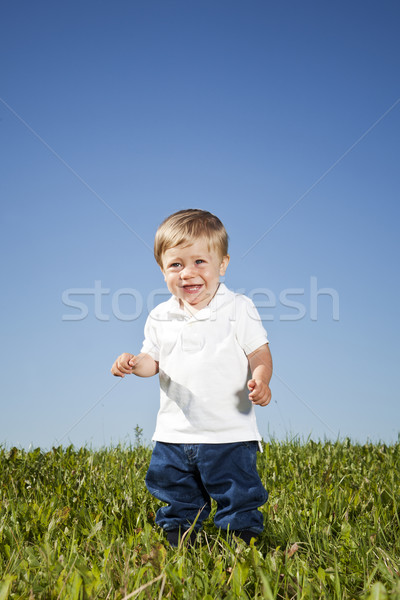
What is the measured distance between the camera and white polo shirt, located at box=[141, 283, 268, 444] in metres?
3.56

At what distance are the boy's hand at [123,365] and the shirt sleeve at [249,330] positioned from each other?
0.73 meters

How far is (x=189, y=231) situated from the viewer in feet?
12.1

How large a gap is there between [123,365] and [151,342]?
1.07 ft

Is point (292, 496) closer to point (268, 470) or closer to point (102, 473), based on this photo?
point (268, 470)

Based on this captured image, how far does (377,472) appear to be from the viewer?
5.71 meters

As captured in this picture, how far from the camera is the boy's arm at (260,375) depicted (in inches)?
132

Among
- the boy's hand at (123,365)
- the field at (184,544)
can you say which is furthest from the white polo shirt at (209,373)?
the field at (184,544)

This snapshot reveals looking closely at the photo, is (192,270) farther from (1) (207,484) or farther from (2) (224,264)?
(1) (207,484)

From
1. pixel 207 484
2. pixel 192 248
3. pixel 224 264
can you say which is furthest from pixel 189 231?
pixel 207 484

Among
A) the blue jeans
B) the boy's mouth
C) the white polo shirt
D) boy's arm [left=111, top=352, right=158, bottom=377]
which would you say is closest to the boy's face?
the boy's mouth

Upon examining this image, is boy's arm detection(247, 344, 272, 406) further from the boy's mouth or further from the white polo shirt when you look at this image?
the boy's mouth

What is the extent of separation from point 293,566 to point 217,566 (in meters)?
0.52

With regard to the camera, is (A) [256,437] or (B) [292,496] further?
(B) [292,496]

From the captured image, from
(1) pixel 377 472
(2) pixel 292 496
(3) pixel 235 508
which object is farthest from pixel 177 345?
(1) pixel 377 472
